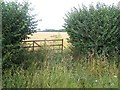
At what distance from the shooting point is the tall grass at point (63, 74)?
17.3 ft

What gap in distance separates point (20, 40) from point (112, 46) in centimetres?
275

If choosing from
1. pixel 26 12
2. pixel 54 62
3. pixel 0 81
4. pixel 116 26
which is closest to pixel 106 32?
pixel 116 26

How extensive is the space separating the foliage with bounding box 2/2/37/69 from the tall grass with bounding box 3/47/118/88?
14.4 inches

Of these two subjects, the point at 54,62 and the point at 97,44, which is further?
the point at 97,44

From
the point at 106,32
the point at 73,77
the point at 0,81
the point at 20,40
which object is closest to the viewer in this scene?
the point at 0,81

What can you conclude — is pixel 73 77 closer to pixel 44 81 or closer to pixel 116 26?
pixel 44 81

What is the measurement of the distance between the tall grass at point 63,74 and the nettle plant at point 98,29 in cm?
57

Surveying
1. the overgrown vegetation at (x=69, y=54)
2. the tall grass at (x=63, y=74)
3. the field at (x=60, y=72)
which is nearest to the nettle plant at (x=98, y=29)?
the overgrown vegetation at (x=69, y=54)

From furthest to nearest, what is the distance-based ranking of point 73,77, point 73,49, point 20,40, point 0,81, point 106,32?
point 73,49 → point 106,32 → point 20,40 → point 73,77 → point 0,81

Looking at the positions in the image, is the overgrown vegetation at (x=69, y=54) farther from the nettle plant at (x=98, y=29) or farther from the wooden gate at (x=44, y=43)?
the wooden gate at (x=44, y=43)

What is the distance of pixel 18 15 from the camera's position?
578 centimetres

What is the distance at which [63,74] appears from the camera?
18.5 feet

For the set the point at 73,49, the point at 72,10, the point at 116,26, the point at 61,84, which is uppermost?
the point at 72,10

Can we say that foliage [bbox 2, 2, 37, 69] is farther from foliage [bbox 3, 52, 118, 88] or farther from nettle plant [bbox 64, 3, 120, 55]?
nettle plant [bbox 64, 3, 120, 55]
